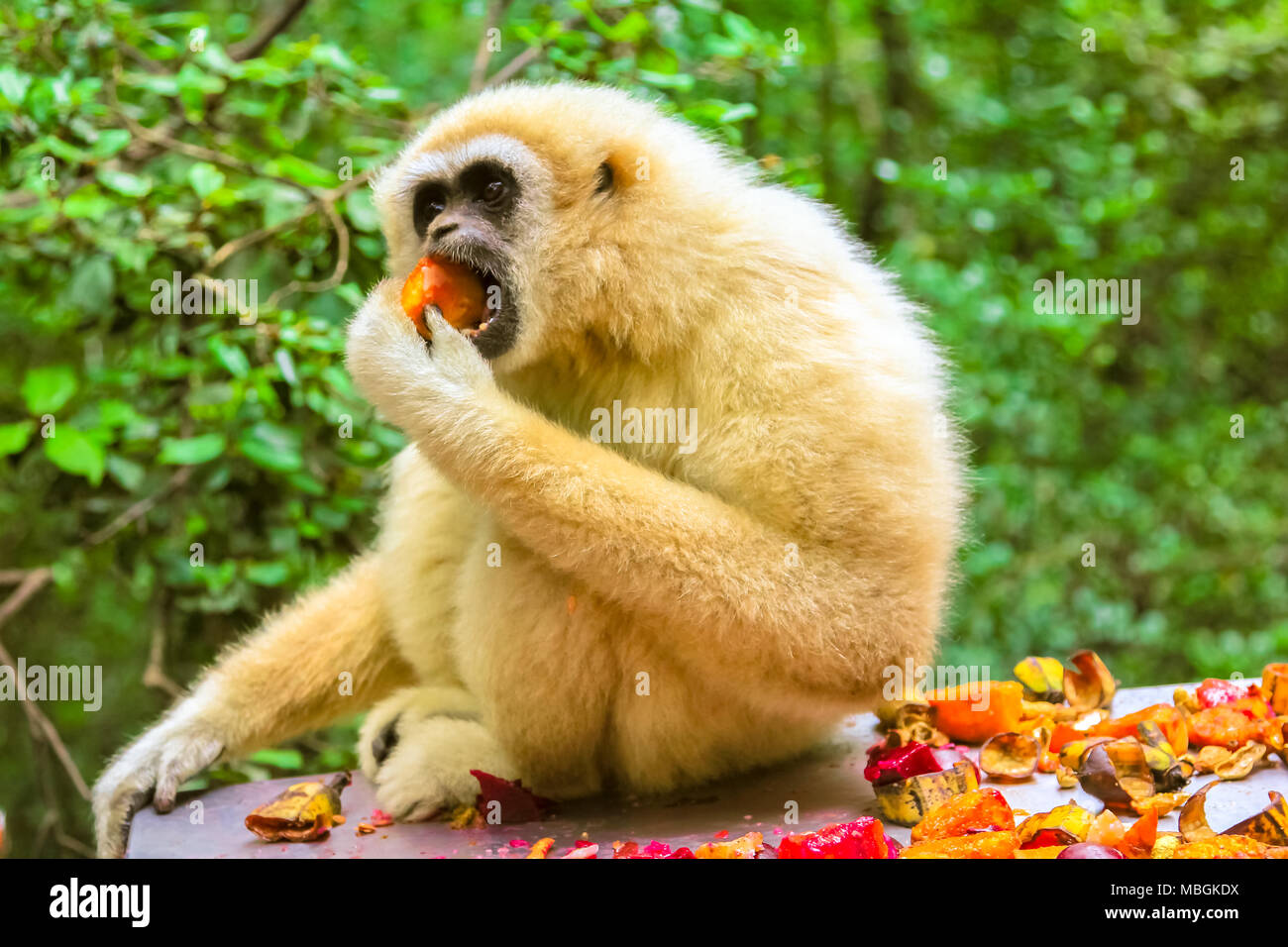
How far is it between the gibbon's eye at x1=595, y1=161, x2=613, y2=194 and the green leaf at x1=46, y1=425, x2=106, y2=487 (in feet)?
5.51

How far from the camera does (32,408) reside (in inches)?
129

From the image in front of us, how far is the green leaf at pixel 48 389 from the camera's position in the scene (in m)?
3.28

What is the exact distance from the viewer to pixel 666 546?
2.25 metres

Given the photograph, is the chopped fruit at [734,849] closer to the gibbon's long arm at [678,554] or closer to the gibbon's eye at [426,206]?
the gibbon's long arm at [678,554]

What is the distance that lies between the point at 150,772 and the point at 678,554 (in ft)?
5.40

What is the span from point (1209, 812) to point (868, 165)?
5.25 meters

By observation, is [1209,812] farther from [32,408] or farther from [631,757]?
[32,408]

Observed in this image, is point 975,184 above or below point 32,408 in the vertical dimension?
above

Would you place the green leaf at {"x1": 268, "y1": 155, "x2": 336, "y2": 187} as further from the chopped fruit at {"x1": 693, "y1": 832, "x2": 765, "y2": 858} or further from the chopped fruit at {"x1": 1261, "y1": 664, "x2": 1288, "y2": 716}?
the chopped fruit at {"x1": 1261, "y1": 664, "x2": 1288, "y2": 716}

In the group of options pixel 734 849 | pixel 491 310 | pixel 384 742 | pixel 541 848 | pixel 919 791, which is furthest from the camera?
pixel 384 742

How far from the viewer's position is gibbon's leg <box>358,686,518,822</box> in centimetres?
268

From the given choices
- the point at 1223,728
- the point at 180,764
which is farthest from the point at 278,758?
the point at 1223,728

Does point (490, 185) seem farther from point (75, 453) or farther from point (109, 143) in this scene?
point (75, 453)
